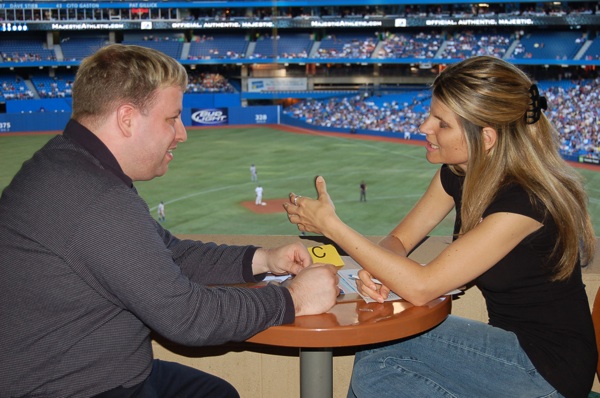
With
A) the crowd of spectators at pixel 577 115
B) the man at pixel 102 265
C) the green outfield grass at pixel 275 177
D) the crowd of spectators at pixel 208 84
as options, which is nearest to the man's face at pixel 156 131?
the man at pixel 102 265

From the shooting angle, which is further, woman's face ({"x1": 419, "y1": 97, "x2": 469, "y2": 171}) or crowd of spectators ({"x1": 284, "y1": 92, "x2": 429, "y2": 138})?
crowd of spectators ({"x1": 284, "y1": 92, "x2": 429, "y2": 138})

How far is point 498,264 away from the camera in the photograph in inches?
88.4

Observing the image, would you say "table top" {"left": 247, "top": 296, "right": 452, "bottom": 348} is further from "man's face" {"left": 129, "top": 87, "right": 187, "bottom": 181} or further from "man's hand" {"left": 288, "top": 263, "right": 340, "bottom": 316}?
"man's face" {"left": 129, "top": 87, "right": 187, "bottom": 181}

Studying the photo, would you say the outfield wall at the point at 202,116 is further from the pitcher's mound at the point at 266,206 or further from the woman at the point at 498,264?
the woman at the point at 498,264

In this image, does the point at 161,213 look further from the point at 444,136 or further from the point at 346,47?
the point at 346,47

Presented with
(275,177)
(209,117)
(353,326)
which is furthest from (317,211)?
(209,117)

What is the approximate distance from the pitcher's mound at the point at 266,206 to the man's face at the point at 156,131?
1702cm

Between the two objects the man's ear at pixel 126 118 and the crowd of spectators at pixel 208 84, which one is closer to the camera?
the man's ear at pixel 126 118

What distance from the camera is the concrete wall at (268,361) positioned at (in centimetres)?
308

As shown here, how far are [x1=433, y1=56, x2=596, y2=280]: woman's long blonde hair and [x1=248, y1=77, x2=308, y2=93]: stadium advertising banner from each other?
40.1 metres

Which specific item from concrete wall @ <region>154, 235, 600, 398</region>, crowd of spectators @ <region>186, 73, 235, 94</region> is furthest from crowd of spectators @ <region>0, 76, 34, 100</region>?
concrete wall @ <region>154, 235, 600, 398</region>

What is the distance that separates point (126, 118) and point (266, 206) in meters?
17.9

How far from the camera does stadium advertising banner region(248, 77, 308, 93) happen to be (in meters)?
42.0

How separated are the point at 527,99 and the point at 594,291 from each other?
3.65 feet
